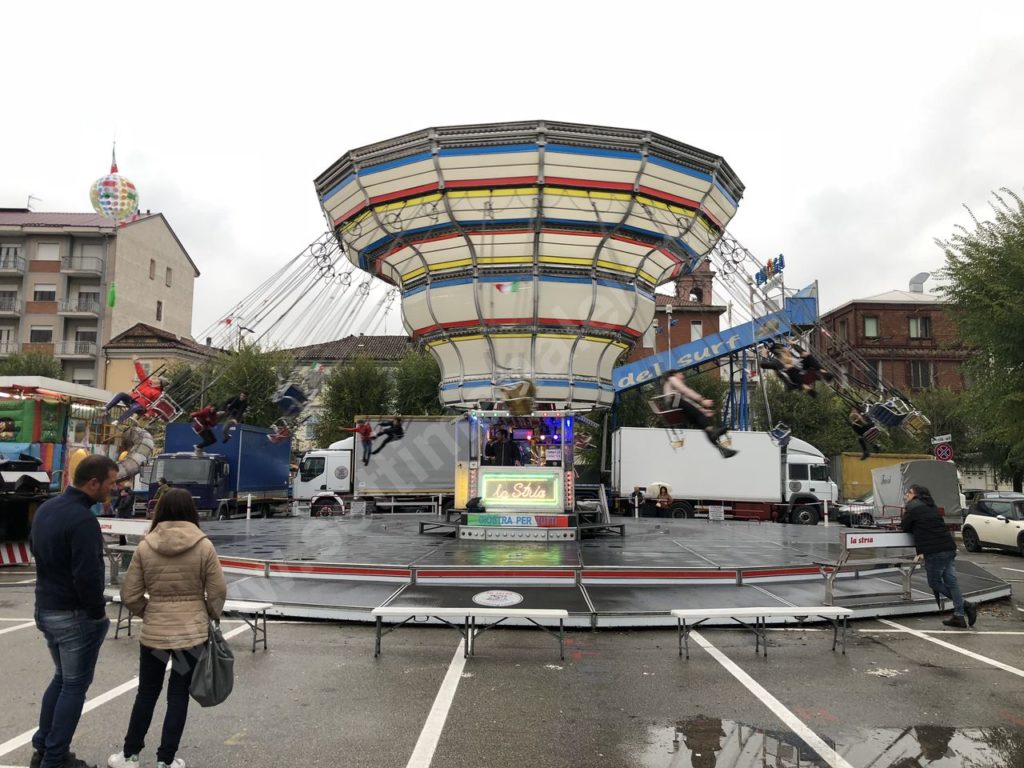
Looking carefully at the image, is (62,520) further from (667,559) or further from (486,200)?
(486,200)

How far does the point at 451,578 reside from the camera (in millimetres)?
11297

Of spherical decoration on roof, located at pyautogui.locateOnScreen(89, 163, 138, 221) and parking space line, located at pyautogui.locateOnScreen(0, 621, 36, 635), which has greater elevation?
spherical decoration on roof, located at pyautogui.locateOnScreen(89, 163, 138, 221)

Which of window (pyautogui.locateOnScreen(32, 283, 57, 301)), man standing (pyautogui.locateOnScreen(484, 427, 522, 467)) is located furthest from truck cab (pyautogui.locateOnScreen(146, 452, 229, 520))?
window (pyautogui.locateOnScreen(32, 283, 57, 301))

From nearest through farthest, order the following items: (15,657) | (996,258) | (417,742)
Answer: (417,742) < (15,657) < (996,258)

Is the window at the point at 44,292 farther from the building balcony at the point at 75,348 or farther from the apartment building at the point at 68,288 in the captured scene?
the building balcony at the point at 75,348

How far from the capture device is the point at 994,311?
19.8m

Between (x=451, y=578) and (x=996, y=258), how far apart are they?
18741 mm

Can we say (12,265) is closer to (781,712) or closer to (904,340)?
(781,712)

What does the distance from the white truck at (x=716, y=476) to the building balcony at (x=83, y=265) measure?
139ft

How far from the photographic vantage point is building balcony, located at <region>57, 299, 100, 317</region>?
52.6m

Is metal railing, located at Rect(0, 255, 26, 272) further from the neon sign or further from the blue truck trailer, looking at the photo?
the neon sign

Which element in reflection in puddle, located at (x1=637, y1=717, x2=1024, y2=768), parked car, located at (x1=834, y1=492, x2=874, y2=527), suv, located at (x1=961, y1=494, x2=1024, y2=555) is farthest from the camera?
parked car, located at (x1=834, y1=492, x2=874, y2=527)

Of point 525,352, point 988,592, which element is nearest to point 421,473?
point 525,352

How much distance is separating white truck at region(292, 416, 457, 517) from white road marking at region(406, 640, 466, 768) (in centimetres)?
2328
